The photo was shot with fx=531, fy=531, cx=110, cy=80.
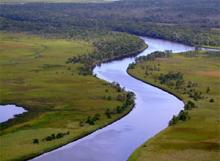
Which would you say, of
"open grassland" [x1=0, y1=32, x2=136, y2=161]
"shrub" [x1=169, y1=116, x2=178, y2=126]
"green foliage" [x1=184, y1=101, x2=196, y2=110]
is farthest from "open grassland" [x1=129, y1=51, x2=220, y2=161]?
"open grassland" [x1=0, y1=32, x2=136, y2=161]

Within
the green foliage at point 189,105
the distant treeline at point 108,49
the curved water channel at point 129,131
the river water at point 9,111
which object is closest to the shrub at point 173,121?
the curved water channel at point 129,131

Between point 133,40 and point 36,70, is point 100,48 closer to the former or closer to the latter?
point 133,40

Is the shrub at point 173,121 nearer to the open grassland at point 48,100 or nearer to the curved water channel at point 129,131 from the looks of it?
the curved water channel at point 129,131

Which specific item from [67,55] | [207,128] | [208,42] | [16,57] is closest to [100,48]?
[67,55]

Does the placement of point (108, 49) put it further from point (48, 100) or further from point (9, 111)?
point (9, 111)

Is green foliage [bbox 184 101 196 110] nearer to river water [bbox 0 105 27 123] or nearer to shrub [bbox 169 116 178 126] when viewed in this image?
shrub [bbox 169 116 178 126]

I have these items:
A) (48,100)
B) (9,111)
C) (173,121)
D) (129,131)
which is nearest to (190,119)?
(173,121)
